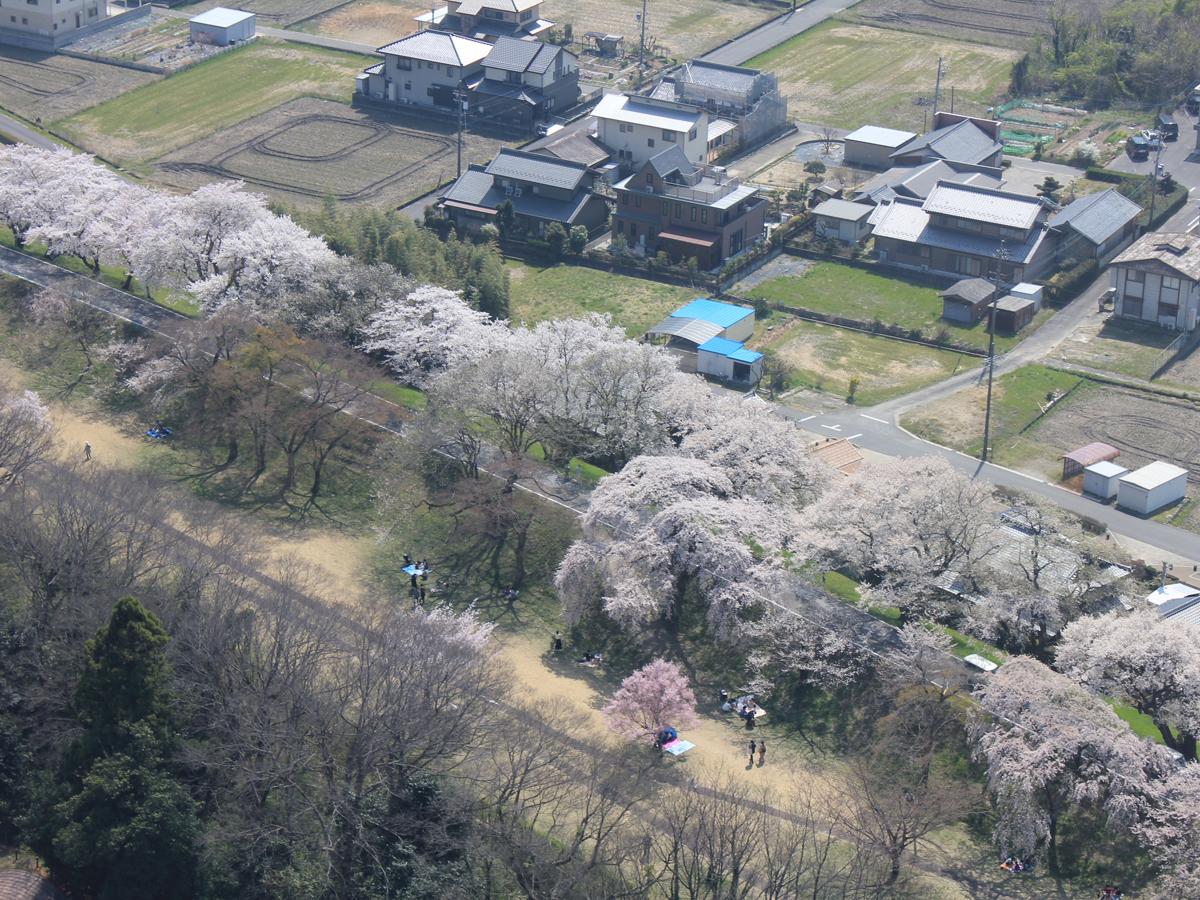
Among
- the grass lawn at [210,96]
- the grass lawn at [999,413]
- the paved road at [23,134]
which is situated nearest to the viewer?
the grass lawn at [999,413]

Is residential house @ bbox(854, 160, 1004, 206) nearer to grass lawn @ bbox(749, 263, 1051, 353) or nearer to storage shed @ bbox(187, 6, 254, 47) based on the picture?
grass lawn @ bbox(749, 263, 1051, 353)

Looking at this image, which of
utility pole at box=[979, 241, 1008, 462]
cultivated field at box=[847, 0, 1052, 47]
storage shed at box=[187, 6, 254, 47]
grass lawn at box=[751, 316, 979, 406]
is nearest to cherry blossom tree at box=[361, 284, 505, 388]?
grass lawn at box=[751, 316, 979, 406]

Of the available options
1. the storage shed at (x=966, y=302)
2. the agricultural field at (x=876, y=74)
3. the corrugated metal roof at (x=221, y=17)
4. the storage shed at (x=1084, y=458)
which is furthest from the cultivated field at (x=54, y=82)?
the storage shed at (x=1084, y=458)

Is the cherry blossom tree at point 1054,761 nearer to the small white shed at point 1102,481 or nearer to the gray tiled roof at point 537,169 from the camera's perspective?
the small white shed at point 1102,481

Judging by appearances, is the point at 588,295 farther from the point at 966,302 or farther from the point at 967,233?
the point at 967,233

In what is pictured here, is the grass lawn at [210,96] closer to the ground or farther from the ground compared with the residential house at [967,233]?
closer to the ground

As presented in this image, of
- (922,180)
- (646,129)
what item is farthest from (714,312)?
(646,129)

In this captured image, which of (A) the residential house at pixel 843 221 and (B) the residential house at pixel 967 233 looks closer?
(B) the residential house at pixel 967 233
